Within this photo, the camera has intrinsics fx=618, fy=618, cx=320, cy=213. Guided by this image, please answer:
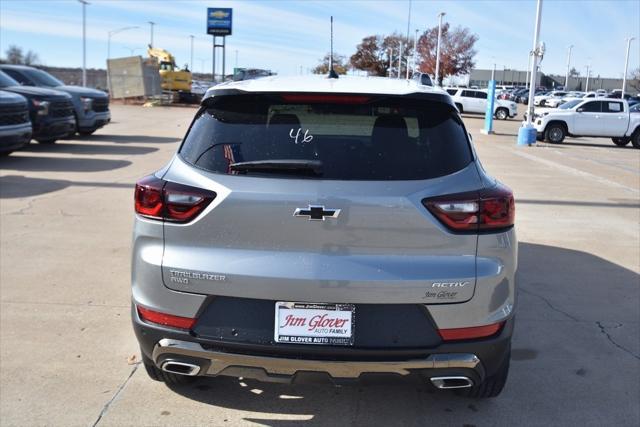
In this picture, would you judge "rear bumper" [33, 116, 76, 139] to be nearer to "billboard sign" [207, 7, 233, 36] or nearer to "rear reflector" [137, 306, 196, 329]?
"rear reflector" [137, 306, 196, 329]

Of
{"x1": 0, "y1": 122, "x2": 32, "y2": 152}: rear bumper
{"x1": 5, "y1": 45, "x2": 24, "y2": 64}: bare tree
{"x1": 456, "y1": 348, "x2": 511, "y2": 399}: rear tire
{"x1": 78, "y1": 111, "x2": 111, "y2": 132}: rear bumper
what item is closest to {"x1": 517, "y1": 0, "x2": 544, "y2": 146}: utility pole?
{"x1": 78, "y1": 111, "x2": 111, "y2": 132}: rear bumper

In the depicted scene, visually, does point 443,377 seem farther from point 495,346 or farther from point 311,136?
point 311,136

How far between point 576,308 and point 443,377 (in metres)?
2.94

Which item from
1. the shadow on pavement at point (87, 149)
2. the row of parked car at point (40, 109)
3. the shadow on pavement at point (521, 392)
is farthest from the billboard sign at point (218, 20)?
the shadow on pavement at point (521, 392)

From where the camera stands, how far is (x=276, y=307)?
2.88 m

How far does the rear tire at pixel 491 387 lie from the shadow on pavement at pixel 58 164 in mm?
10707

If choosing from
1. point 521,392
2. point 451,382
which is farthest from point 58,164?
point 451,382

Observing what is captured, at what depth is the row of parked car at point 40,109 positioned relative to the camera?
12.3 meters

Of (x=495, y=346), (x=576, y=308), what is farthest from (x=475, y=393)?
(x=576, y=308)

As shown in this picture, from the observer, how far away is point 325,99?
3.13 metres

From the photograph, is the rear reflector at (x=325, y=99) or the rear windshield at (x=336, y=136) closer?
the rear windshield at (x=336, y=136)

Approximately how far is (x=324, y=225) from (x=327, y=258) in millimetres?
154

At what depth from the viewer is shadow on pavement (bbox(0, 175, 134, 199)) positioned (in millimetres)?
9852

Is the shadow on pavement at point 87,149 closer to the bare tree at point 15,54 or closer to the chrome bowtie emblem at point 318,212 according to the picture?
the chrome bowtie emblem at point 318,212
